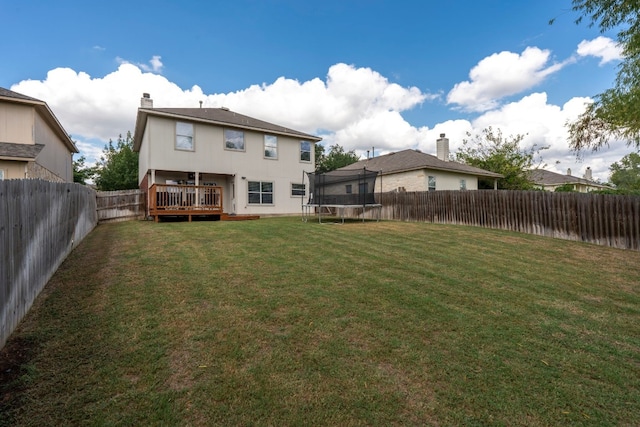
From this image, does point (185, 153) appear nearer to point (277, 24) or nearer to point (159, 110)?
point (159, 110)

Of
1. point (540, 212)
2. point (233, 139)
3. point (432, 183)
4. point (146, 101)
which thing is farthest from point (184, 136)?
point (540, 212)

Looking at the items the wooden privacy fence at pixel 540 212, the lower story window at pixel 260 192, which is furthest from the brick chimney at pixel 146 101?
the wooden privacy fence at pixel 540 212

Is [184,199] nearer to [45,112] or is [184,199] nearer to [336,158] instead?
[45,112]

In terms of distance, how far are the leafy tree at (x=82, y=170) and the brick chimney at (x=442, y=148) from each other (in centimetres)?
3528

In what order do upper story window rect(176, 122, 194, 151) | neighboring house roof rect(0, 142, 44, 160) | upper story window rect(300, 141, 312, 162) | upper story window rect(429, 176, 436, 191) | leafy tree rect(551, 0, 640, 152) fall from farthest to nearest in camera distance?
upper story window rect(429, 176, 436, 191), upper story window rect(300, 141, 312, 162), upper story window rect(176, 122, 194, 151), neighboring house roof rect(0, 142, 44, 160), leafy tree rect(551, 0, 640, 152)

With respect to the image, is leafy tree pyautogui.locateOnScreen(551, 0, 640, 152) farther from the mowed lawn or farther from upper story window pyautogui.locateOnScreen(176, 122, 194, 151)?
upper story window pyautogui.locateOnScreen(176, 122, 194, 151)

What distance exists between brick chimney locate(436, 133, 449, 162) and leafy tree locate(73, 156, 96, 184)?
116 ft

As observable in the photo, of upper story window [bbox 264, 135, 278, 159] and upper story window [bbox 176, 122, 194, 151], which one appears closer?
upper story window [bbox 176, 122, 194, 151]

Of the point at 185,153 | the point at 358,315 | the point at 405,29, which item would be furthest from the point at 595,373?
the point at 405,29

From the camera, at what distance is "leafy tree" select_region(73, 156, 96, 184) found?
3081cm

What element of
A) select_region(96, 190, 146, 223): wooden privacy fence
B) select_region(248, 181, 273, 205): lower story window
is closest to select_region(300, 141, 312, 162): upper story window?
select_region(248, 181, 273, 205): lower story window

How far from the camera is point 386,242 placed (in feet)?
24.5

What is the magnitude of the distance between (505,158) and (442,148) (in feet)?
15.3

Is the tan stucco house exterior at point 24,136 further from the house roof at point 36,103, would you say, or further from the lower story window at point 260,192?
the lower story window at point 260,192
